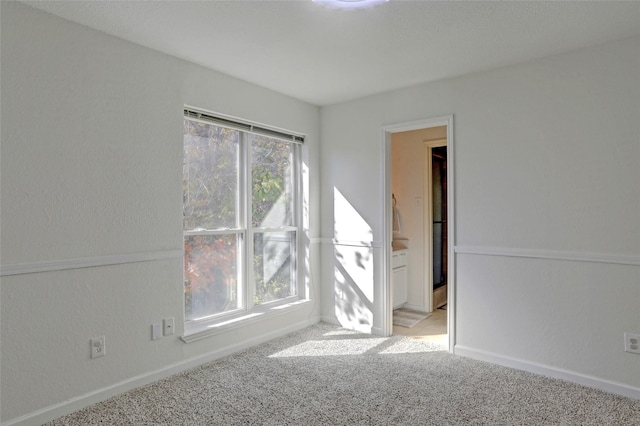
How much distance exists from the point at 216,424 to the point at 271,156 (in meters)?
2.38

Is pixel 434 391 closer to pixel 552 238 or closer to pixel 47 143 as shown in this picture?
pixel 552 238

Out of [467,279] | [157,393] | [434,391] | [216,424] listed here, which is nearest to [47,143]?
[157,393]

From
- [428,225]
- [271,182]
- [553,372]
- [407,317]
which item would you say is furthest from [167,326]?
[428,225]

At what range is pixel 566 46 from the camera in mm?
2605

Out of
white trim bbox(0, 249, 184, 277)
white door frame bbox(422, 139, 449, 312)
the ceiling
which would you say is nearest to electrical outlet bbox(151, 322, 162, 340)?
white trim bbox(0, 249, 184, 277)

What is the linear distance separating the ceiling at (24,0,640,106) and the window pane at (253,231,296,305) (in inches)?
60.9

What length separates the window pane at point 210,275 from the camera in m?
3.03

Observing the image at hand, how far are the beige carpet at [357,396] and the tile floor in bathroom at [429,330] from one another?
1.46 ft

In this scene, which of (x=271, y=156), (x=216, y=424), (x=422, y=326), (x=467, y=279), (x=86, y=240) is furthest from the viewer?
(x=422, y=326)

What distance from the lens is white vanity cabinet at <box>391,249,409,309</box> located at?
4.44 meters

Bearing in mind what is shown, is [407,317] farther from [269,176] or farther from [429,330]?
[269,176]

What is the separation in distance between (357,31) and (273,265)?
89.5 inches

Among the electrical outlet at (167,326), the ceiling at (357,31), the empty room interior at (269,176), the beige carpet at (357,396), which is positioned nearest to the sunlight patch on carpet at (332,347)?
the beige carpet at (357,396)

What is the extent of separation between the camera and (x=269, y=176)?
3.72 meters
